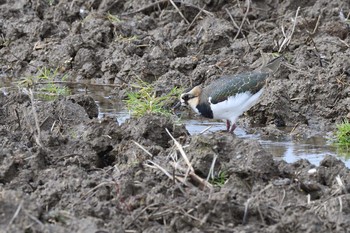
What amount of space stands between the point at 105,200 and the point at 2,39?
8272 mm

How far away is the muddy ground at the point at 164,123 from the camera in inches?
300

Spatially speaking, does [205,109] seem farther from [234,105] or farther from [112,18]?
[112,18]

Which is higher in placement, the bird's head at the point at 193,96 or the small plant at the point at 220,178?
the small plant at the point at 220,178

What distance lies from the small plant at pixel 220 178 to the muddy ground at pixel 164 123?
0.03 meters

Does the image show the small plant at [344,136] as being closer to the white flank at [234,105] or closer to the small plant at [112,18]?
the white flank at [234,105]

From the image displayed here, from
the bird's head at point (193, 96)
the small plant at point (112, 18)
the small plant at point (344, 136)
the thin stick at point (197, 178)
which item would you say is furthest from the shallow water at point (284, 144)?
the small plant at point (112, 18)

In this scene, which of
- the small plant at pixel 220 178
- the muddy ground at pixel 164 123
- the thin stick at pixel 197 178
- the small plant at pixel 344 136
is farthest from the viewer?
the small plant at pixel 344 136

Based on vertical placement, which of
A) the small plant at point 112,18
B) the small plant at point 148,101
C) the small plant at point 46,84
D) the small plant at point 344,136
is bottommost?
the small plant at point 46,84

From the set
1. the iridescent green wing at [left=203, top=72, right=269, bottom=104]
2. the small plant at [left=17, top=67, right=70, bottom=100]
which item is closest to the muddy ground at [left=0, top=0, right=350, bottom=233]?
the small plant at [left=17, top=67, right=70, bottom=100]

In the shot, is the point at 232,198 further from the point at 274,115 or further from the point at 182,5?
the point at 182,5

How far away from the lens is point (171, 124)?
33.3ft

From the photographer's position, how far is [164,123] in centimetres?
1008

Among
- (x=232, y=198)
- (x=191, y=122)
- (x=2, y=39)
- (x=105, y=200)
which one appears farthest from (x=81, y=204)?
(x=2, y=39)

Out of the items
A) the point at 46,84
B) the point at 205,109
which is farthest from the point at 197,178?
the point at 46,84
